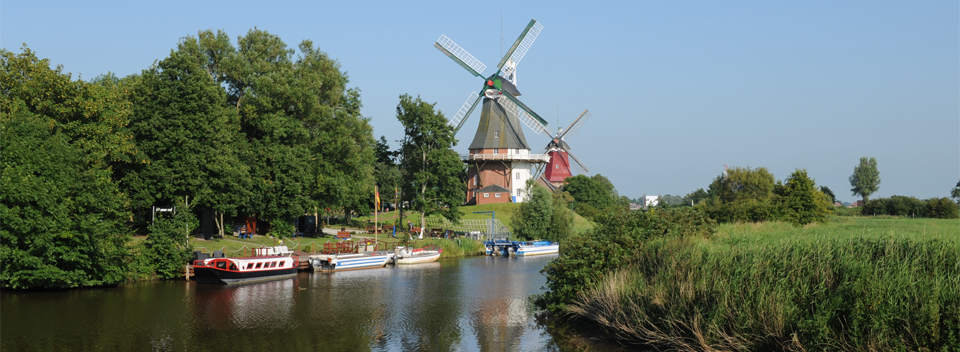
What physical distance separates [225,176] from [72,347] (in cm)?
2271

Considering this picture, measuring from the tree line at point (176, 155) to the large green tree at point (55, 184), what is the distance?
0.07m

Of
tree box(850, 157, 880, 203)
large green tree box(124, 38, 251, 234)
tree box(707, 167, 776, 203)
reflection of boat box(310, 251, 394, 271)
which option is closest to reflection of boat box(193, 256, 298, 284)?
reflection of boat box(310, 251, 394, 271)

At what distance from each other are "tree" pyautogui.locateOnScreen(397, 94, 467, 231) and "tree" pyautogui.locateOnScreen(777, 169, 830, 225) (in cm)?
3139

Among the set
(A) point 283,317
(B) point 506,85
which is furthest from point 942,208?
(A) point 283,317

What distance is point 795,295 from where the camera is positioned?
15203 mm

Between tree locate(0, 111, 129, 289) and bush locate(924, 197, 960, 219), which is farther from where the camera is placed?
bush locate(924, 197, 960, 219)

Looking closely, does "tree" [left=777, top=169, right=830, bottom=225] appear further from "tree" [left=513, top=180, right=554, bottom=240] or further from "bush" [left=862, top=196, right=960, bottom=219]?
"tree" [left=513, top=180, right=554, bottom=240]

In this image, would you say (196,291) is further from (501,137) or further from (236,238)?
(501,137)

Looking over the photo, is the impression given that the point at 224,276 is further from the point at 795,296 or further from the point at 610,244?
the point at 795,296

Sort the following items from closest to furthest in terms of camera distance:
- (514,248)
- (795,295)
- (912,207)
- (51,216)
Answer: (795,295)
(51,216)
(514,248)
(912,207)

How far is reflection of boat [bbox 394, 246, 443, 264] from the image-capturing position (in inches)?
1916

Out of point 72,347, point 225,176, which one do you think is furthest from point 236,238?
point 72,347

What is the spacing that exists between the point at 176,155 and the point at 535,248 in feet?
98.5

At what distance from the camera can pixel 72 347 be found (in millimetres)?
20609
